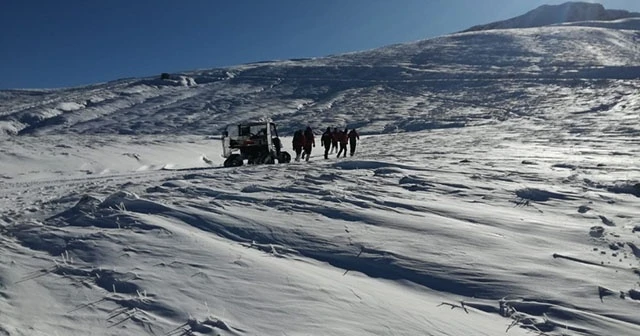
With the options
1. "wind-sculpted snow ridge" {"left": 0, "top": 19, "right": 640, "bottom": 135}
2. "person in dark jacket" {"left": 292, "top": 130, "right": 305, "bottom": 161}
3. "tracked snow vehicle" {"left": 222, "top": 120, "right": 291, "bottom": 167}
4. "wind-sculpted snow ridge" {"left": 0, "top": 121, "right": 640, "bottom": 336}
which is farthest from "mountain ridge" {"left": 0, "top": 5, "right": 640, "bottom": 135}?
"wind-sculpted snow ridge" {"left": 0, "top": 121, "right": 640, "bottom": 336}

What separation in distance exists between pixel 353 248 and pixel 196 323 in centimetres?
214

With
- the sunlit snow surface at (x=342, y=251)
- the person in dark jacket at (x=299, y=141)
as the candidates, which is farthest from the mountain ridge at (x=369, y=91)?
the sunlit snow surface at (x=342, y=251)

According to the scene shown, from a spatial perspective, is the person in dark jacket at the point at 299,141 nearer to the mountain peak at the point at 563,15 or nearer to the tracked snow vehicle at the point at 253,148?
the tracked snow vehicle at the point at 253,148

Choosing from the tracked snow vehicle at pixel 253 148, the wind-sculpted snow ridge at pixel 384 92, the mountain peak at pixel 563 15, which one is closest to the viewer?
the tracked snow vehicle at pixel 253 148

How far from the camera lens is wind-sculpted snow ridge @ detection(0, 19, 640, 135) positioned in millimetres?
38969

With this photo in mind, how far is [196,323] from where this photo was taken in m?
3.75

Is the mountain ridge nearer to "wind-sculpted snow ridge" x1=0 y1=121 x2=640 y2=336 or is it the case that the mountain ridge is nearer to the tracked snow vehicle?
the tracked snow vehicle

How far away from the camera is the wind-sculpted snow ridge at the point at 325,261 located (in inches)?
152

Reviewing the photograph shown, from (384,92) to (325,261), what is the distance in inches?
1775

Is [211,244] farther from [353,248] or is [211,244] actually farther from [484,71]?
[484,71]

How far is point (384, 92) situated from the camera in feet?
160

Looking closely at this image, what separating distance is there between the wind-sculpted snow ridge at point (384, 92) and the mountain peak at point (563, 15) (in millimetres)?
39987

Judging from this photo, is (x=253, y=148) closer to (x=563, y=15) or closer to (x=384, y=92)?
(x=384, y=92)

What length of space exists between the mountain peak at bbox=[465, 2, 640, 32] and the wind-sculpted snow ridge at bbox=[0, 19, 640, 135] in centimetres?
3999
